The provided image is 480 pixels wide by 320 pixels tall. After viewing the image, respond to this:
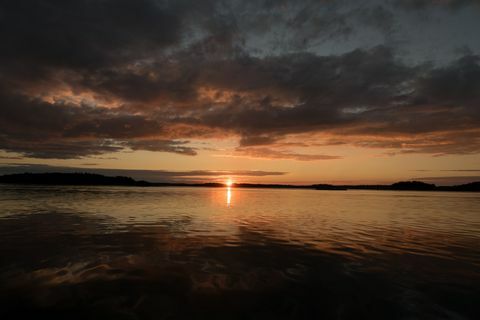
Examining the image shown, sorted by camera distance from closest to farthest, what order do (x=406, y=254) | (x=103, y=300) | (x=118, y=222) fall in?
(x=103, y=300) → (x=406, y=254) → (x=118, y=222)

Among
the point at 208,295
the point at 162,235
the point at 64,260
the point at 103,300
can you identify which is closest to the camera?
the point at 103,300

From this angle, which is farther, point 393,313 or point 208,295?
point 208,295

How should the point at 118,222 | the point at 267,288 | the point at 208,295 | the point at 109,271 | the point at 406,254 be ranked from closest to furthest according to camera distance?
the point at 208,295
the point at 267,288
the point at 109,271
the point at 406,254
the point at 118,222

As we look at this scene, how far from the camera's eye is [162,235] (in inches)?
794

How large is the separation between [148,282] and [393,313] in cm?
799

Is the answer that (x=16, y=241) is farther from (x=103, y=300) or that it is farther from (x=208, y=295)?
(x=208, y=295)

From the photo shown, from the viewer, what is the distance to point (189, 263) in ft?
43.5

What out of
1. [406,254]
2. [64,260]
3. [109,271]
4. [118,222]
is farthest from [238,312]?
[118,222]

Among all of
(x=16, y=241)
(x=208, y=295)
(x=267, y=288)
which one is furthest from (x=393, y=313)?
(x=16, y=241)

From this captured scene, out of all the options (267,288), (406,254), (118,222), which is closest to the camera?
(267,288)

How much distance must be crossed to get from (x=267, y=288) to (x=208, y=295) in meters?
2.12

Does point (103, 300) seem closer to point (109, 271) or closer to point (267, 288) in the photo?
point (109, 271)

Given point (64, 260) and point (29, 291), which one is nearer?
point (29, 291)

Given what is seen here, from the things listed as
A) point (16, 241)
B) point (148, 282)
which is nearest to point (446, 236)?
point (148, 282)
